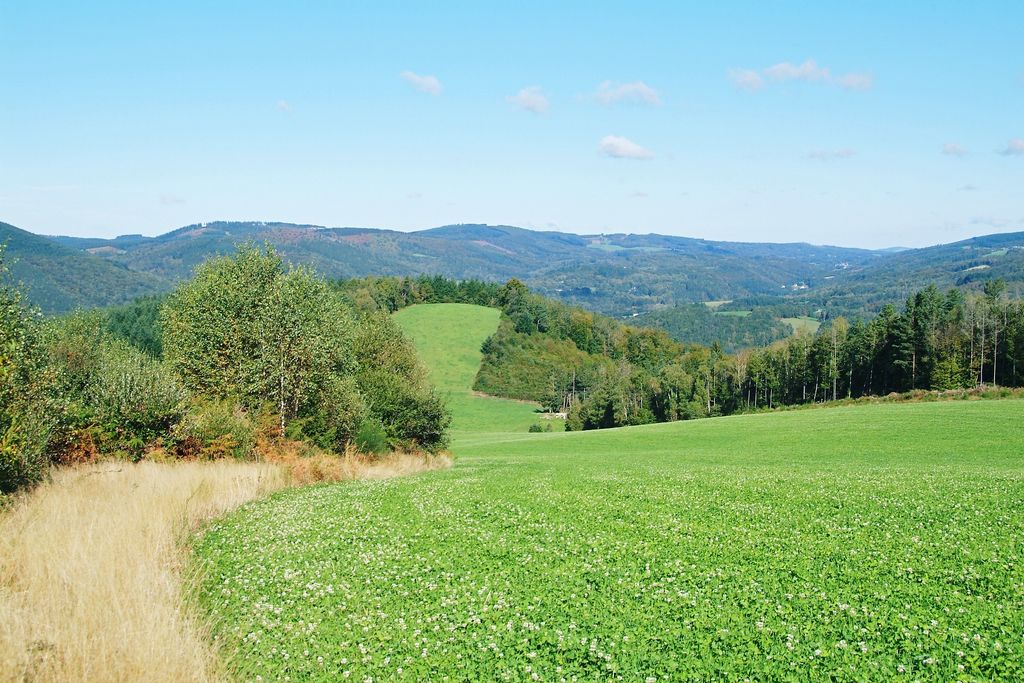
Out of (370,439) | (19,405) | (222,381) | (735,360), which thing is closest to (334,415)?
(370,439)

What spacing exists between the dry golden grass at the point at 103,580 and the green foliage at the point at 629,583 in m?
0.83

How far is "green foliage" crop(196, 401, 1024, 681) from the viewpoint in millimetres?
8727

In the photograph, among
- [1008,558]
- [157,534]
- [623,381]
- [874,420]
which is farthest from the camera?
[623,381]

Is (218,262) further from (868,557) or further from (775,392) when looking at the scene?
(775,392)

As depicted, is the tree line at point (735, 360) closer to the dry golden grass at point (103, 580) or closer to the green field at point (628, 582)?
the green field at point (628, 582)

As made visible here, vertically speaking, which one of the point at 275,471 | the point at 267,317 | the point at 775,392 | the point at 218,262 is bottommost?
the point at 775,392

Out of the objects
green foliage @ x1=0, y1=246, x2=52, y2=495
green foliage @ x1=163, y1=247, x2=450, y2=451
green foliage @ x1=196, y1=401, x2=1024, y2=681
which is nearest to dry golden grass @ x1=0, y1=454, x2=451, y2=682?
green foliage @ x1=0, y1=246, x2=52, y2=495

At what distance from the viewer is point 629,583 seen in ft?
38.2

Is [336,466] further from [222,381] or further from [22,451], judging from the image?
[22,451]

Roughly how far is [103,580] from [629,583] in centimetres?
862

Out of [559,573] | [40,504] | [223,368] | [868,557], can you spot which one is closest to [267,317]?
[223,368]

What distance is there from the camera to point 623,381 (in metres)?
147

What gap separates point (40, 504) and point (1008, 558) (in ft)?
65.7

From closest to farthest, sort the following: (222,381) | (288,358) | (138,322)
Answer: (288,358)
(222,381)
(138,322)
